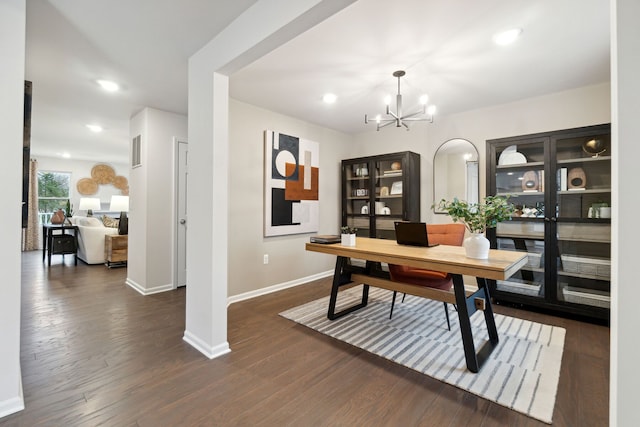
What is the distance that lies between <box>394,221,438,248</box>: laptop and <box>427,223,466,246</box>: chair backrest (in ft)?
1.21

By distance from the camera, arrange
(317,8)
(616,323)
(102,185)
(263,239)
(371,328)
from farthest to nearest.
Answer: (102,185) < (263,239) < (371,328) < (317,8) < (616,323)

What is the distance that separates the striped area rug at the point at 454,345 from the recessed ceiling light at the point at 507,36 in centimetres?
229

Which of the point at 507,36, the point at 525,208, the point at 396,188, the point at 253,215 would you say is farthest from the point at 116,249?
the point at 525,208

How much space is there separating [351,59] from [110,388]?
9.42 feet

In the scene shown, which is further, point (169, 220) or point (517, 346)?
point (169, 220)

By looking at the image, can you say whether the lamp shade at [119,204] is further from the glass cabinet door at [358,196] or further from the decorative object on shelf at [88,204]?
the glass cabinet door at [358,196]

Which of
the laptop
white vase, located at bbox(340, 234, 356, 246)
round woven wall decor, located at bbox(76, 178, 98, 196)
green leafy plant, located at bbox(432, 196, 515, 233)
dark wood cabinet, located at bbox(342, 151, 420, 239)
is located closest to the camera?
green leafy plant, located at bbox(432, 196, 515, 233)

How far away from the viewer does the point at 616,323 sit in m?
0.75

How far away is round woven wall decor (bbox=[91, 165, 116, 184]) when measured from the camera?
8047mm

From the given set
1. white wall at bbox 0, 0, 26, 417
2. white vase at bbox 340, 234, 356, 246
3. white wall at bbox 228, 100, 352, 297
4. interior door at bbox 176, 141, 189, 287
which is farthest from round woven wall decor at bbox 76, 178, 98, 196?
white vase at bbox 340, 234, 356, 246

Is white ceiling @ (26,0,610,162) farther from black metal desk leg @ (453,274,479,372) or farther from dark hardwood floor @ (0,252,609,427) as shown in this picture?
dark hardwood floor @ (0,252,609,427)

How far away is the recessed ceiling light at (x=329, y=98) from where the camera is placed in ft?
10.6

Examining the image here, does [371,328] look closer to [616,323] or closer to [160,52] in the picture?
[616,323]

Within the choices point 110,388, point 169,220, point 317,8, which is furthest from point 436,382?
point 169,220
